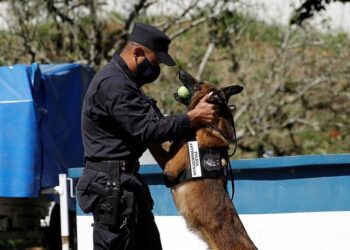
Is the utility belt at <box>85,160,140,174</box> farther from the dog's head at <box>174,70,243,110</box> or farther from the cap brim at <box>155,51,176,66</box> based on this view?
the cap brim at <box>155,51,176,66</box>

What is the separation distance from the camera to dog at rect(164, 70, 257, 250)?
4602mm

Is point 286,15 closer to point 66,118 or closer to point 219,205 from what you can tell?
point 66,118

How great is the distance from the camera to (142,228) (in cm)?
481

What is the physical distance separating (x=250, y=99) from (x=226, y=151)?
28.6ft

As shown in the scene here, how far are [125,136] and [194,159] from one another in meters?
0.43

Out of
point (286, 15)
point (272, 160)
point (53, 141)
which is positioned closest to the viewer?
point (272, 160)

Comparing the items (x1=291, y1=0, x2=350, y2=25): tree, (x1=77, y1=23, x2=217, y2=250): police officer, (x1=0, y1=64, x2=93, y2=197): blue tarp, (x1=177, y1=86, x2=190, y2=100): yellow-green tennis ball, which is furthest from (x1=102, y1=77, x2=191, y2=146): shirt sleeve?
(x1=291, y1=0, x2=350, y2=25): tree

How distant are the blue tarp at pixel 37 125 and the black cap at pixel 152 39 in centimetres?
361

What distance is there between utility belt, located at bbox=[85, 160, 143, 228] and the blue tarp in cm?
348

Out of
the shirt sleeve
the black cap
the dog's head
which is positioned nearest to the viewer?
the shirt sleeve

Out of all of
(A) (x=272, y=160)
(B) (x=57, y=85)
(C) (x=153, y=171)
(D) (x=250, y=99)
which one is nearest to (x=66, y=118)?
(B) (x=57, y=85)

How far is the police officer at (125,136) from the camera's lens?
4531 mm

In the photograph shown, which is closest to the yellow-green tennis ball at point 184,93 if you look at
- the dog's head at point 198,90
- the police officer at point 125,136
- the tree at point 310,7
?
the dog's head at point 198,90

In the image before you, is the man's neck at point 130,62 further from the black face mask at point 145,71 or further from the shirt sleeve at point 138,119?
the shirt sleeve at point 138,119
